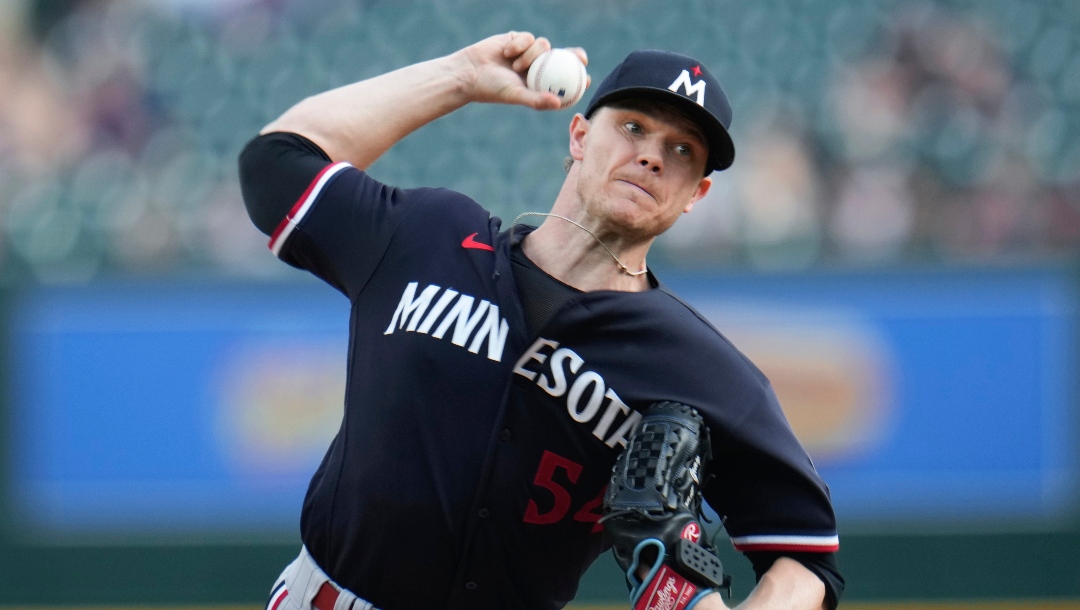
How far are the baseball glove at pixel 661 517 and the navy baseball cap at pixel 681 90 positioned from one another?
636 millimetres

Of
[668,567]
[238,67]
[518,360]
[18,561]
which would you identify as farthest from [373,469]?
[238,67]

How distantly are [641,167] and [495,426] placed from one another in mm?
628

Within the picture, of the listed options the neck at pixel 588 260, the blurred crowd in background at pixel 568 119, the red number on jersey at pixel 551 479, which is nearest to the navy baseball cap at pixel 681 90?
the neck at pixel 588 260

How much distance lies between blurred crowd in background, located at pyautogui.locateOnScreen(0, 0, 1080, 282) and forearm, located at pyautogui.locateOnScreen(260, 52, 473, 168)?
385cm

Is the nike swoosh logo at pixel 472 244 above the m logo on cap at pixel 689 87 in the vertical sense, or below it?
Result: below

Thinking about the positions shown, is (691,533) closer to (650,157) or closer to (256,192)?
(650,157)

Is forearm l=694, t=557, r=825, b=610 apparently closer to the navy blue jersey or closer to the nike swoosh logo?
the navy blue jersey

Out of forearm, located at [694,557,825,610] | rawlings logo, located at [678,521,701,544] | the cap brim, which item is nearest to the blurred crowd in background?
the cap brim

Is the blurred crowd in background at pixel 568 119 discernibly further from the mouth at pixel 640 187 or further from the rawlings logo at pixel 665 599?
the rawlings logo at pixel 665 599

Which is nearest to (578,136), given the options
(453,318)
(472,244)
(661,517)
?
(472,244)

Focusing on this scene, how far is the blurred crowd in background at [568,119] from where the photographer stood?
6.86m

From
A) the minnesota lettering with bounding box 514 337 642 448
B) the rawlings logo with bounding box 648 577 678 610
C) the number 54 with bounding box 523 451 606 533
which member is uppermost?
the minnesota lettering with bounding box 514 337 642 448

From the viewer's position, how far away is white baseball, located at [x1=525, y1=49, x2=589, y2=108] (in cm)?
274

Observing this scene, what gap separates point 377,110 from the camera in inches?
107
